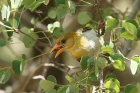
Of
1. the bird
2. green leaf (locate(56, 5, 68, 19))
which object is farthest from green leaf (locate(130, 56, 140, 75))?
green leaf (locate(56, 5, 68, 19))

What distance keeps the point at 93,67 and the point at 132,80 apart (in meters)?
1.16

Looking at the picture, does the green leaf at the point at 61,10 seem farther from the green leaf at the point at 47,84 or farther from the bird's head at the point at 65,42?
the green leaf at the point at 47,84

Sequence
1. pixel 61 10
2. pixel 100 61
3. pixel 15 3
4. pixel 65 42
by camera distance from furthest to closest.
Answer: pixel 65 42 < pixel 61 10 < pixel 15 3 < pixel 100 61

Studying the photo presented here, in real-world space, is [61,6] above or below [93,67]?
above

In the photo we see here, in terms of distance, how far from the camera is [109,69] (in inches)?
52.3

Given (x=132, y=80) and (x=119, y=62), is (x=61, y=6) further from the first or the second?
(x=132, y=80)

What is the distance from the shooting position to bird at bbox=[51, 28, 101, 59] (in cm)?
115

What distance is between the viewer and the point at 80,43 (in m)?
1.21

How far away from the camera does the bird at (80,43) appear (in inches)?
45.4

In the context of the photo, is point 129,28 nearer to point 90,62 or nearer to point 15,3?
point 90,62

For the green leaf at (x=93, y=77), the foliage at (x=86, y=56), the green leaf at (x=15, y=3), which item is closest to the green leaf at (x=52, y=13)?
the foliage at (x=86, y=56)

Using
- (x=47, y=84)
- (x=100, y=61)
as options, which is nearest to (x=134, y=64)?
(x=100, y=61)

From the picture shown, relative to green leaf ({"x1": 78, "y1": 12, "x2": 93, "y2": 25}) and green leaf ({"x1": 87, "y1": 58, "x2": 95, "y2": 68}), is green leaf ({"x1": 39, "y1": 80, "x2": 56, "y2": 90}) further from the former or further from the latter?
green leaf ({"x1": 78, "y1": 12, "x2": 93, "y2": 25})

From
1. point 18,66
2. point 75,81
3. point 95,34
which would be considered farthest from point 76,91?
point 95,34
